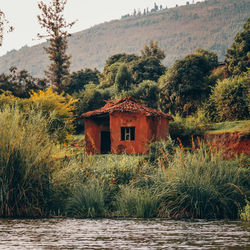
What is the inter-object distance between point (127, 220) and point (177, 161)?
2.56 metres

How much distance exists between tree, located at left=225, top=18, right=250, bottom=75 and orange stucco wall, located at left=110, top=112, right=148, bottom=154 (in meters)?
18.0

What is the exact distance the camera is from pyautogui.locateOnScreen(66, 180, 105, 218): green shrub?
15.8 metres

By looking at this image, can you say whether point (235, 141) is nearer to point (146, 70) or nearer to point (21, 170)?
point (21, 170)

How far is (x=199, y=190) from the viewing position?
1550 centimetres

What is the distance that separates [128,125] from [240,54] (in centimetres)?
2019

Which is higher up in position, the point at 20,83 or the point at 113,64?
the point at 113,64

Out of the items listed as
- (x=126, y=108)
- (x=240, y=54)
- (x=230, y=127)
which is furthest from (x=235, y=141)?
(x=240, y=54)

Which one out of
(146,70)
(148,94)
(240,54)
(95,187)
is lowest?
(95,187)

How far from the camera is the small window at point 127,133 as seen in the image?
106 feet

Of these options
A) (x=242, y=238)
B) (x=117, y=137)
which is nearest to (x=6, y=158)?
(x=242, y=238)

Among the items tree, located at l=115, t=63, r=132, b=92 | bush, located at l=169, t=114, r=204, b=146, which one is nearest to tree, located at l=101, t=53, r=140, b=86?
tree, located at l=115, t=63, r=132, b=92

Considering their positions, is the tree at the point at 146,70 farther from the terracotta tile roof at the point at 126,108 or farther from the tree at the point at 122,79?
the terracotta tile roof at the point at 126,108

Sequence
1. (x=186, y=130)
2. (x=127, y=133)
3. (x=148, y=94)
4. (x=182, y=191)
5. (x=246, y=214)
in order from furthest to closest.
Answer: (x=148, y=94), (x=186, y=130), (x=127, y=133), (x=182, y=191), (x=246, y=214)

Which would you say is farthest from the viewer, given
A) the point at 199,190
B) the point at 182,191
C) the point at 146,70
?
the point at 146,70
